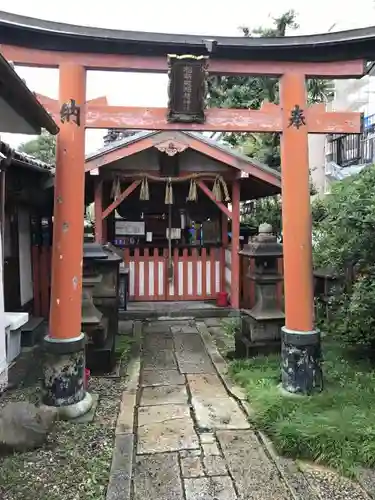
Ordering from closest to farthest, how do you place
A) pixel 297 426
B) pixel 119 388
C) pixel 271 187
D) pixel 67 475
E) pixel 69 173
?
1. pixel 67 475
2. pixel 297 426
3. pixel 69 173
4. pixel 119 388
5. pixel 271 187

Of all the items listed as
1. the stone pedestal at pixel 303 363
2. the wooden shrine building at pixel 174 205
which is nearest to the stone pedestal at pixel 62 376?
the stone pedestal at pixel 303 363

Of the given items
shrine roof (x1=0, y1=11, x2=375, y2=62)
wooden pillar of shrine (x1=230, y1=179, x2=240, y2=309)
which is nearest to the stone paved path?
wooden pillar of shrine (x1=230, y1=179, x2=240, y2=309)

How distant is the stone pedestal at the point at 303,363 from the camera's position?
471 cm

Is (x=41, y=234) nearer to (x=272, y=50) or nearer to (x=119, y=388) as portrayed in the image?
(x=119, y=388)

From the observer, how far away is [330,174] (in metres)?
17.5

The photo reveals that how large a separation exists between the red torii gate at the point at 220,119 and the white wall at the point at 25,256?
3.97 m

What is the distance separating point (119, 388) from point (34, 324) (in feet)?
9.65

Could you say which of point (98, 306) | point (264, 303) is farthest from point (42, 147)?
point (264, 303)

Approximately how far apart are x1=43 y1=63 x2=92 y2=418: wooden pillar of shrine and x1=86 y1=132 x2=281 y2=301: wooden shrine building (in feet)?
14.5

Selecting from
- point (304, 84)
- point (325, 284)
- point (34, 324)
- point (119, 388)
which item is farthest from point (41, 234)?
point (304, 84)

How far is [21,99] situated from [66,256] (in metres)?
1.87

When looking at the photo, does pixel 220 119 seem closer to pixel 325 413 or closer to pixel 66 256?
pixel 66 256

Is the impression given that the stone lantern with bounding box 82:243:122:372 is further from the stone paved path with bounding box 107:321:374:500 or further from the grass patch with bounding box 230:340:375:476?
the grass patch with bounding box 230:340:375:476

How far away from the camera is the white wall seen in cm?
806
